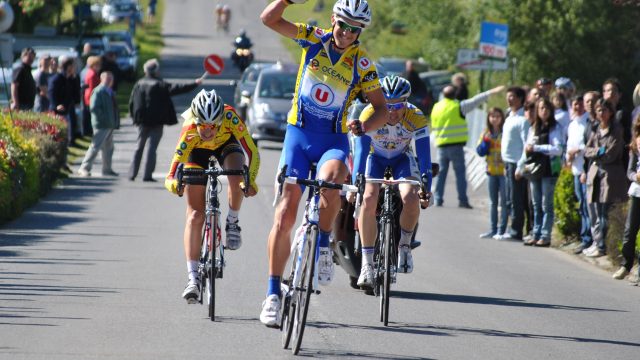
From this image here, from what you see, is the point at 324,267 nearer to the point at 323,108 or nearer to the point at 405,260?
the point at 323,108

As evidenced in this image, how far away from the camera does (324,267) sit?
9414 millimetres

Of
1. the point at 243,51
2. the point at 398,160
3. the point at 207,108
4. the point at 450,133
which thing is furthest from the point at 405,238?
the point at 243,51

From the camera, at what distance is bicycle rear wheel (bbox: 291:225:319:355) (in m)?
8.96

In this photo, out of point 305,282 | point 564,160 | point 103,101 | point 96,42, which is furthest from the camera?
point 96,42

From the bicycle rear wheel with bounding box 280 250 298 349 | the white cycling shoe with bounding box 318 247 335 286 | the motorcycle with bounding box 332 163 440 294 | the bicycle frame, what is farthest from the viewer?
the motorcycle with bounding box 332 163 440 294

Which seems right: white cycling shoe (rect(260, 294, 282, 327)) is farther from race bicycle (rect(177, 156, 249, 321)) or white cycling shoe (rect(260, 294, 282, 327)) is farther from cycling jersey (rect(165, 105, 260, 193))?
cycling jersey (rect(165, 105, 260, 193))

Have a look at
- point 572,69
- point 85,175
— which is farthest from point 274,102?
point 572,69

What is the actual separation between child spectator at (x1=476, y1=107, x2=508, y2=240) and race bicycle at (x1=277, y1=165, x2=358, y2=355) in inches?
361

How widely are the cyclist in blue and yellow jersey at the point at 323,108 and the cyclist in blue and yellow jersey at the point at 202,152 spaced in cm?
81

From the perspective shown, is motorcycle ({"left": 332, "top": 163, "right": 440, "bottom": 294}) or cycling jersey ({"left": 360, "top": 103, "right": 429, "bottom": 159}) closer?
cycling jersey ({"left": 360, "top": 103, "right": 429, "bottom": 159})

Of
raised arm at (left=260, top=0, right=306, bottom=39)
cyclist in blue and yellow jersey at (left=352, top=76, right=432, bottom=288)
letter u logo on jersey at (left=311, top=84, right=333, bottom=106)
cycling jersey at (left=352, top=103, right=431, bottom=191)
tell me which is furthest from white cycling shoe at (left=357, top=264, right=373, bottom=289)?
raised arm at (left=260, top=0, right=306, bottom=39)

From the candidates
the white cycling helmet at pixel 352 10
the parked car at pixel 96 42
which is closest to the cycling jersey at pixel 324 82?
the white cycling helmet at pixel 352 10

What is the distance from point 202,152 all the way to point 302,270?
77.6 inches

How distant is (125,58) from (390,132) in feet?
137
